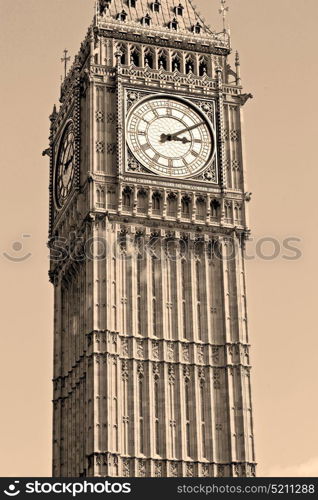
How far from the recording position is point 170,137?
94312mm

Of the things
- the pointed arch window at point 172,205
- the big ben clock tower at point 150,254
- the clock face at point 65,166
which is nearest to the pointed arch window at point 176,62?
the big ben clock tower at point 150,254

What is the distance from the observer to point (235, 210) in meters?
94.2

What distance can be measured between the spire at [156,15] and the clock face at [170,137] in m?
6.04

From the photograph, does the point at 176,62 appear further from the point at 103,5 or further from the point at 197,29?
the point at 103,5

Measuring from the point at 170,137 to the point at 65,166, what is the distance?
7.53 metres

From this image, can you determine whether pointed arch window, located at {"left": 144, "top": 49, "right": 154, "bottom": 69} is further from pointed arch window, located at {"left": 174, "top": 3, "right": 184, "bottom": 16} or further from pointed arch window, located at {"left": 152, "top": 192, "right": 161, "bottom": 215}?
pointed arch window, located at {"left": 152, "top": 192, "right": 161, "bottom": 215}

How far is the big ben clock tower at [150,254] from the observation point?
87.8m

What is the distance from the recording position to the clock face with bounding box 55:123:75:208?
96.1 metres

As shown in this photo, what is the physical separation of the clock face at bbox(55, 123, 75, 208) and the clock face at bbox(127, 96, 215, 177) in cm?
449

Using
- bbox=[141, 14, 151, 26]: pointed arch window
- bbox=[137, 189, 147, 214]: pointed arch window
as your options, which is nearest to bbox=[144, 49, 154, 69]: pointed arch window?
bbox=[141, 14, 151, 26]: pointed arch window

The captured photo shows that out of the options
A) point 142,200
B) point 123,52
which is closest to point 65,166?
point 142,200

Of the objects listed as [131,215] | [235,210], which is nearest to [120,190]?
[131,215]

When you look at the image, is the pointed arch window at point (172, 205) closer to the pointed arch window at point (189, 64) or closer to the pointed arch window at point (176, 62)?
the pointed arch window at point (176, 62)
